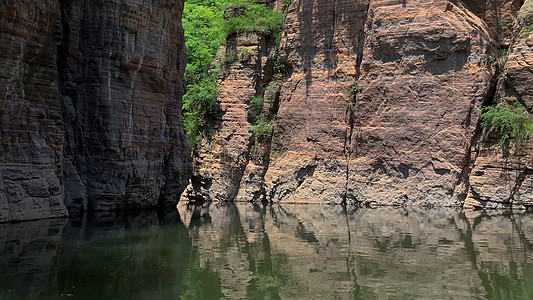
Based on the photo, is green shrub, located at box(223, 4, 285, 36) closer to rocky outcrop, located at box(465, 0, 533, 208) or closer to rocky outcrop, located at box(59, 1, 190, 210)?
rocky outcrop, located at box(59, 1, 190, 210)

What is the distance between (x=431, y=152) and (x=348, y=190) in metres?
4.28

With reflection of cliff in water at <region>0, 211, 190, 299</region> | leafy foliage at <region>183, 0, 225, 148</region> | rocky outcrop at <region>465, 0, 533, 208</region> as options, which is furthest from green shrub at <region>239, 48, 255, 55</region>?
reflection of cliff in water at <region>0, 211, 190, 299</region>

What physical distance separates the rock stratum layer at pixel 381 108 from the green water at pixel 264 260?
8.16 m

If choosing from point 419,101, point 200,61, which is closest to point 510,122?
point 419,101

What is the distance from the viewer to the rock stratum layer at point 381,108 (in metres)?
24.4

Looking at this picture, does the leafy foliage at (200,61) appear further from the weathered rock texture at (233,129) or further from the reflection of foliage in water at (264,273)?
the reflection of foliage in water at (264,273)

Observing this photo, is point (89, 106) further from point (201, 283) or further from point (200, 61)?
point (200, 61)

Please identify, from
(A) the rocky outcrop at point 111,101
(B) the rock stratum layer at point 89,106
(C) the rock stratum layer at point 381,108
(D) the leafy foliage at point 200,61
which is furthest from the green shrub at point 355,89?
(A) the rocky outcrop at point 111,101

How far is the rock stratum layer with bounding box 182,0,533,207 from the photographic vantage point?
2444 centimetres

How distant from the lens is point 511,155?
22906mm

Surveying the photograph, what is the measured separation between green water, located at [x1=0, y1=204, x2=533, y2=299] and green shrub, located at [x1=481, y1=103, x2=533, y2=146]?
7.12 meters

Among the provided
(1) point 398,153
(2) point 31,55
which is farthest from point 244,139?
(2) point 31,55

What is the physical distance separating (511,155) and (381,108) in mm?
6406

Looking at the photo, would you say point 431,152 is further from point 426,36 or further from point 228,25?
point 228,25
